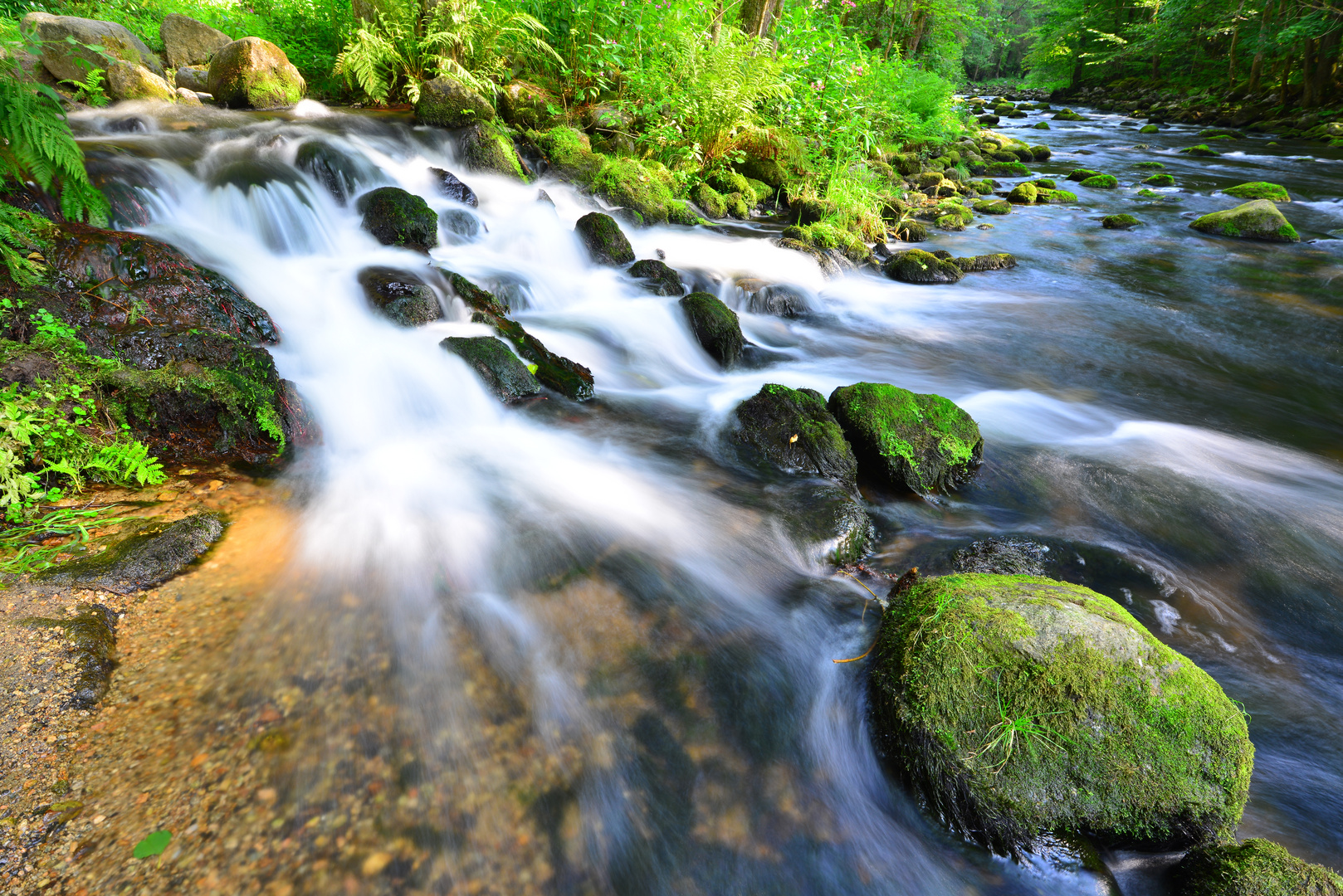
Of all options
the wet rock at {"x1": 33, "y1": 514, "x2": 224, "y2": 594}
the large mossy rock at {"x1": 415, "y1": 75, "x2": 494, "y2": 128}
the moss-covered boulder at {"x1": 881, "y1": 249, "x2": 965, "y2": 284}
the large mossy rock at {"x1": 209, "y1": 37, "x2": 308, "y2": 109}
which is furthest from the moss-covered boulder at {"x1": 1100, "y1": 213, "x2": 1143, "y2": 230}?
the wet rock at {"x1": 33, "y1": 514, "x2": 224, "y2": 594}

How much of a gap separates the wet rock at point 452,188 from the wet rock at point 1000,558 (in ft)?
21.7

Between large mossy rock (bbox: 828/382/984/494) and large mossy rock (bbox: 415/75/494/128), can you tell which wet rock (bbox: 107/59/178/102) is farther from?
→ large mossy rock (bbox: 828/382/984/494)

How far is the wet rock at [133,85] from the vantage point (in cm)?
801

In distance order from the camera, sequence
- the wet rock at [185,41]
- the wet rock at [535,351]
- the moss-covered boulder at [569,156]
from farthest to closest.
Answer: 1. the wet rock at [185,41]
2. the moss-covered boulder at [569,156]
3. the wet rock at [535,351]

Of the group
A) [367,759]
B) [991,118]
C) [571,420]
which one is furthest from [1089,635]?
[991,118]

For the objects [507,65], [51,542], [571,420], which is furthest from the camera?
[507,65]

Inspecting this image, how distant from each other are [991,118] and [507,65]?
86.6 feet

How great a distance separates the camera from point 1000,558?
11.0 ft

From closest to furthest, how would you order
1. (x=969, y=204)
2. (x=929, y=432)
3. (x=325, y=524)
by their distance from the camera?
1. (x=325, y=524)
2. (x=929, y=432)
3. (x=969, y=204)

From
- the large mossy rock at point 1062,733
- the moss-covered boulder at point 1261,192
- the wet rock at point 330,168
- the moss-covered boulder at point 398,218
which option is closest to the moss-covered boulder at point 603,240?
the moss-covered boulder at point 398,218

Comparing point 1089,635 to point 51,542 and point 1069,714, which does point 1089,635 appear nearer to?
point 1069,714

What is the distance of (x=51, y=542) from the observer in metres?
2.67

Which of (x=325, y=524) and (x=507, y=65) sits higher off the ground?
(x=507, y=65)

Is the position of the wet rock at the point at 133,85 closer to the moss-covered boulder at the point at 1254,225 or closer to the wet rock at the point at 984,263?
the wet rock at the point at 984,263
